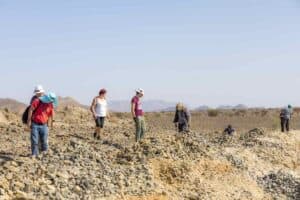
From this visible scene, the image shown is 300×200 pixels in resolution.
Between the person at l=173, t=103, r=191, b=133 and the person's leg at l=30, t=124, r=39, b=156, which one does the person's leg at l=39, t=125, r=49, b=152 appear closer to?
the person's leg at l=30, t=124, r=39, b=156

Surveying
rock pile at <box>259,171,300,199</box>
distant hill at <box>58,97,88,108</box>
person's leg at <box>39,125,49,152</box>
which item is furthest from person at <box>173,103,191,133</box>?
distant hill at <box>58,97,88,108</box>

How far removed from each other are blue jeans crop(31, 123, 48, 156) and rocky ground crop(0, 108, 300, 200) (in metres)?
0.32

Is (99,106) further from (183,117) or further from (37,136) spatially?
(37,136)

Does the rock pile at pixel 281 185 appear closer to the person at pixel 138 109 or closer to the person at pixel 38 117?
the person at pixel 138 109

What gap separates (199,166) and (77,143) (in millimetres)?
2655

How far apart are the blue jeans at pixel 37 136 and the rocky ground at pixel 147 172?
0.32m

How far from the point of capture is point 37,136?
11617 millimetres

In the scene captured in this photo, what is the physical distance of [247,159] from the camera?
51.6 ft

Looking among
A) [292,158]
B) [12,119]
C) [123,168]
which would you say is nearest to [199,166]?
[123,168]

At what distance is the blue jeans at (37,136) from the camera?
11.5 m

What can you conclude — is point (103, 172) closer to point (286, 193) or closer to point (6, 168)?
point (6, 168)

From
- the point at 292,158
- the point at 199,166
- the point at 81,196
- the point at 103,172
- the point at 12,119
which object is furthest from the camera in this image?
the point at 12,119

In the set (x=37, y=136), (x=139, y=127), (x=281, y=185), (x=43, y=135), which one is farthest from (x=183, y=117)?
(x=37, y=136)

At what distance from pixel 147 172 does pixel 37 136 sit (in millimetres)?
2246
